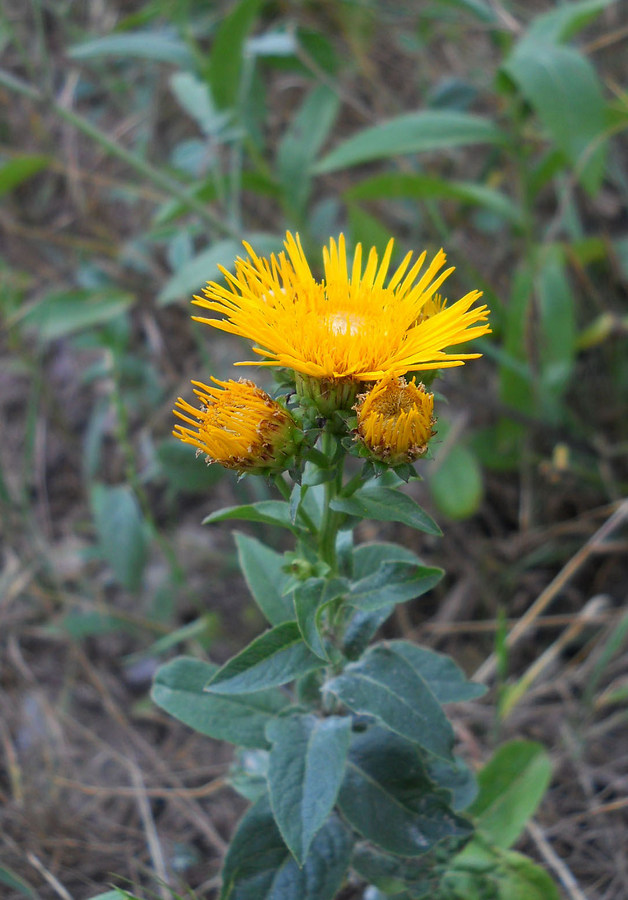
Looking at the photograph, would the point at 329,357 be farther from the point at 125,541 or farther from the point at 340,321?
the point at 125,541

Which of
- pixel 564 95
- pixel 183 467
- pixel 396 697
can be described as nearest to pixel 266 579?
pixel 396 697

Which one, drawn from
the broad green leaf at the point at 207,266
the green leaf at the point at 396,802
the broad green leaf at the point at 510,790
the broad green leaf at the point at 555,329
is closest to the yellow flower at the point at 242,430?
the green leaf at the point at 396,802

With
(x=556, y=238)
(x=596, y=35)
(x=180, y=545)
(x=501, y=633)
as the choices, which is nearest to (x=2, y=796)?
(x=180, y=545)

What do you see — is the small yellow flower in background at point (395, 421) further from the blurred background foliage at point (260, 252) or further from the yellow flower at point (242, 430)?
the blurred background foliage at point (260, 252)

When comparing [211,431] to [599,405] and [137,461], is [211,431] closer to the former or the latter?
[137,461]

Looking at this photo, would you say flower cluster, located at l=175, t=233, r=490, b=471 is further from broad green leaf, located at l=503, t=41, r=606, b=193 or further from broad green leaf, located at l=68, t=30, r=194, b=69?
broad green leaf, located at l=68, t=30, r=194, b=69

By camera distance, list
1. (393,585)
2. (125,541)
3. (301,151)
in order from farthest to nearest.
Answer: (301,151) < (125,541) < (393,585)

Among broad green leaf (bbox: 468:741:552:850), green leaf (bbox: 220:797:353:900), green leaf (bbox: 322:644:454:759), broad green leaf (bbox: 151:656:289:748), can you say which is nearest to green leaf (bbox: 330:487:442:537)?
green leaf (bbox: 322:644:454:759)
